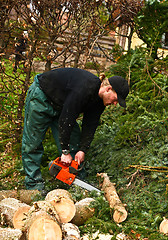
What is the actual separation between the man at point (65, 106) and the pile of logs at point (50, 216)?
0.59m

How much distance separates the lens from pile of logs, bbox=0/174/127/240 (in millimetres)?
2061

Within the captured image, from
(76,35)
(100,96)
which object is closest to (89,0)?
(76,35)

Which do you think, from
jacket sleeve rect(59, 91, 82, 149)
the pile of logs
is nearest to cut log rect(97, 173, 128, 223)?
the pile of logs

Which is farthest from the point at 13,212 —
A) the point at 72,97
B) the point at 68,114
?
the point at 72,97

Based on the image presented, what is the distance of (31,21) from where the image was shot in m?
4.07

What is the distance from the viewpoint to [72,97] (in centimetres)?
294

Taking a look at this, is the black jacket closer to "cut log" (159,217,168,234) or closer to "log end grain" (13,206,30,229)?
"log end grain" (13,206,30,229)

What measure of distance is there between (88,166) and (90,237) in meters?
1.58

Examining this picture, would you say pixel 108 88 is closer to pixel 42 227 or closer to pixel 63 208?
pixel 63 208

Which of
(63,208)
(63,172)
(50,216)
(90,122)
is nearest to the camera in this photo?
(50,216)

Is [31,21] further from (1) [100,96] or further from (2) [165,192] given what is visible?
(2) [165,192]

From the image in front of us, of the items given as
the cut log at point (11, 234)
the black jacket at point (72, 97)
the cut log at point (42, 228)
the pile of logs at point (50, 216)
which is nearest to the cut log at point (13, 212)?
the pile of logs at point (50, 216)

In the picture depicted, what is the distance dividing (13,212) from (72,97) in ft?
4.65

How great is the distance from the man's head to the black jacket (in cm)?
9
